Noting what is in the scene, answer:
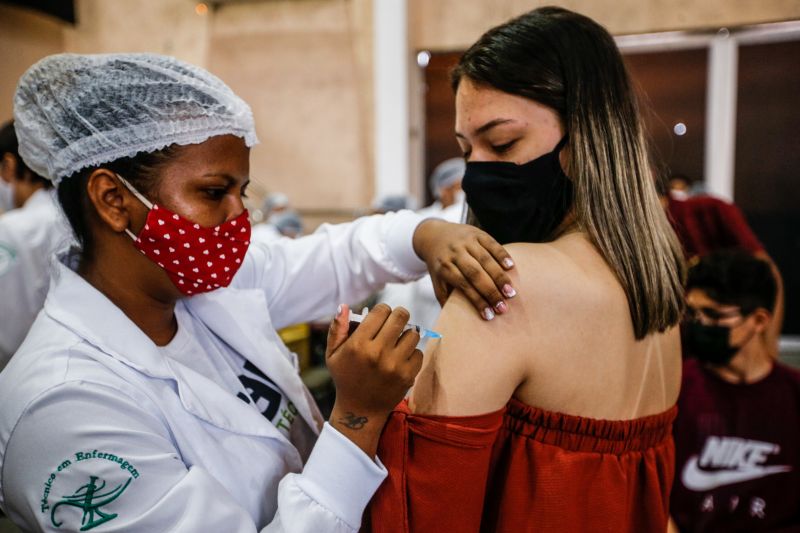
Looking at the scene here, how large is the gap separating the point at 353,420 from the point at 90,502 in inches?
14.8

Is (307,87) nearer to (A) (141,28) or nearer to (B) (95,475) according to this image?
(A) (141,28)

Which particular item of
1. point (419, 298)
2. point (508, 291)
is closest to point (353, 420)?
point (508, 291)

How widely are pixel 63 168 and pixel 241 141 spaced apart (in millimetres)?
306

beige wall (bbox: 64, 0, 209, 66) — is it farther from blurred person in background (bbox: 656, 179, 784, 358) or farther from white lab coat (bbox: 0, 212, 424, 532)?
white lab coat (bbox: 0, 212, 424, 532)

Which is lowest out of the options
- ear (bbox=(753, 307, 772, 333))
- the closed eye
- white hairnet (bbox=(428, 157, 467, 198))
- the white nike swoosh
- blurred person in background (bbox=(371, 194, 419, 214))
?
the white nike swoosh

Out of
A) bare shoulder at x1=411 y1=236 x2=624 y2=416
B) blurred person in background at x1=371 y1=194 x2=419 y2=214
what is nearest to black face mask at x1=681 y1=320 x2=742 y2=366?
bare shoulder at x1=411 y1=236 x2=624 y2=416

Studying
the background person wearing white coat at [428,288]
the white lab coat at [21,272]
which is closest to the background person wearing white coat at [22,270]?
the white lab coat at [21,272]

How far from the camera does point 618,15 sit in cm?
480

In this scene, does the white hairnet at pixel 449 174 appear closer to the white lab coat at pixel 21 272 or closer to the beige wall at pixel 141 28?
the white lab coat at pixel 21 272

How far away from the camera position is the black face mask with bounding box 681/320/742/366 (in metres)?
1.82

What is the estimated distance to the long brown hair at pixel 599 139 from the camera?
946 mm

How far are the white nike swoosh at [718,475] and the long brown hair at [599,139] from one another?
3.23 ft

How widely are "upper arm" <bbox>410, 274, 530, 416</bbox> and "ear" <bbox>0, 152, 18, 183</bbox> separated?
1.87m

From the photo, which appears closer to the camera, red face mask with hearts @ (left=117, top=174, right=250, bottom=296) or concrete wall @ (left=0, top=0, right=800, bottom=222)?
red face mask with hearts @ (left=117, top=174, right=250, bottom=296)
